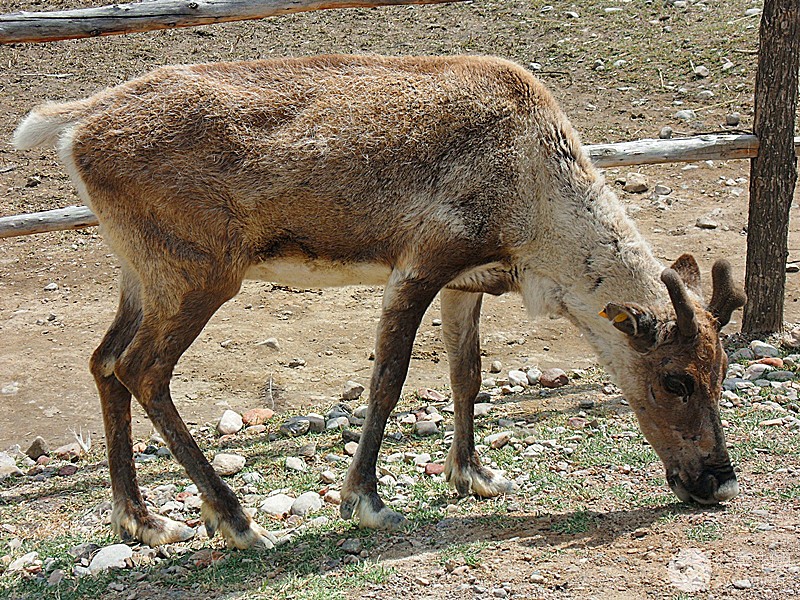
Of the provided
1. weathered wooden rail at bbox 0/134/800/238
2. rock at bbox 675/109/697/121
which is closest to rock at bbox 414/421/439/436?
weathered wooden rail at bbox 0/134/800/238

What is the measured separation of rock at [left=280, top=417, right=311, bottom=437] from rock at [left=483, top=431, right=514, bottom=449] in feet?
4.25

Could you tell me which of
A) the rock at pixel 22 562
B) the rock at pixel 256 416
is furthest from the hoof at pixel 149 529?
the rock at pixel 256 416

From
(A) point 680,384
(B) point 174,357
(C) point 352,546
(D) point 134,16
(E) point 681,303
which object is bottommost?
(C) point 352,546

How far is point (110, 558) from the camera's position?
16.1 feet

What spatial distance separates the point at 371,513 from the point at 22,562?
70.5 inches

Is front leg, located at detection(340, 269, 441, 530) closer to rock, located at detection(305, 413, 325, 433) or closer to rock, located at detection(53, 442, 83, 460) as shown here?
rock, located at detection(305, 413, 325, 433)

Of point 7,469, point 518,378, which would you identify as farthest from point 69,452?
point 518,378

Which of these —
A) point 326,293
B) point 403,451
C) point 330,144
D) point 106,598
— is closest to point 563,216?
point 330,144

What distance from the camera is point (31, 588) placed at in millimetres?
4676

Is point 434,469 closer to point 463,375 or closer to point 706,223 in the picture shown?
point 463,375

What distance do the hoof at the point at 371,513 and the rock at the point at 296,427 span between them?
5.73ft

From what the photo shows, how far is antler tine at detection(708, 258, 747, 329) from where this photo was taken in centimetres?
514

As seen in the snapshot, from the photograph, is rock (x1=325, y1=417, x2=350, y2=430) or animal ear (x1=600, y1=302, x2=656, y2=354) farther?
rock (x1=325, y1=417, x2=350, y2=430)

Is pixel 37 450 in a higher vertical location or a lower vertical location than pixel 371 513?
lower
